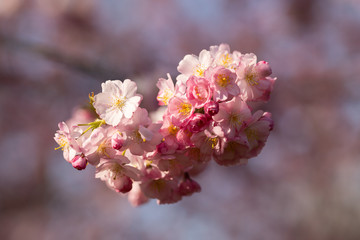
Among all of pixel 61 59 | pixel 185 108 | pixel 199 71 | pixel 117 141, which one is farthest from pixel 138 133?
pixel 61 59

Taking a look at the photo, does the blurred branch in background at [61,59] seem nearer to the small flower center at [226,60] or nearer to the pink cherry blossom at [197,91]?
the small flower center at [226,60]

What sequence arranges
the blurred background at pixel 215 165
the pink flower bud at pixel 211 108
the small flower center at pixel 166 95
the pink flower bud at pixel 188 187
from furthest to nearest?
the blurred background at pixel 215 165
the pink flower bud at pixel 188 187
the small flower center at pixel 166 95
the pink flower bud at pixel 211 108

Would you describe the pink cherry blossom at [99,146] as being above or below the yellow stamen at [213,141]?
below

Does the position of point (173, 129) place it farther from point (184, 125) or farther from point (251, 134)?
point (251, 134)

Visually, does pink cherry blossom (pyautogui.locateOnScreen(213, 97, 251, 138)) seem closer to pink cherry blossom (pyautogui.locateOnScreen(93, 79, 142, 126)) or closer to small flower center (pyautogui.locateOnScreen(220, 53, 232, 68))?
small flower center (pyautogui.locateOnScreen(220, 53, 232, 68))

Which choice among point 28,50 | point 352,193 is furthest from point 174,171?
point 352,193

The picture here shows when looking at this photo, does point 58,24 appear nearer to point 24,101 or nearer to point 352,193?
point 24,101

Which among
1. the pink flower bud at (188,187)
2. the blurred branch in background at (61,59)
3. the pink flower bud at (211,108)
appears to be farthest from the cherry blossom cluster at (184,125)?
the blurred branch in background at (61,59)
